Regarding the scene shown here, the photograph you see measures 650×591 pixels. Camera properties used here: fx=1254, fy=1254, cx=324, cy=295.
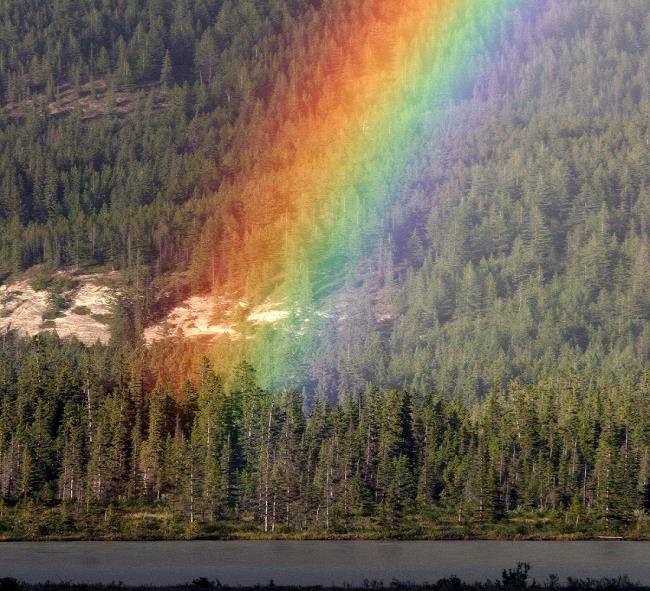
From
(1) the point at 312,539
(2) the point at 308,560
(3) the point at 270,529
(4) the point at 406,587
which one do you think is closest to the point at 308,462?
(3) the point at 270,529

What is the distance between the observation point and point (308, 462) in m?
159

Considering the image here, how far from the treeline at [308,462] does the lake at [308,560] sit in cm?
1366

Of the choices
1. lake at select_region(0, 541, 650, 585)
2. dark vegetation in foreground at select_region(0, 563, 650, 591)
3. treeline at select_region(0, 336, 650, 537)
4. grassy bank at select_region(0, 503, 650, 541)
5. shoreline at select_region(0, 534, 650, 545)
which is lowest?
dark vegetation in foreground at select_region(0, 563, 650, 591)

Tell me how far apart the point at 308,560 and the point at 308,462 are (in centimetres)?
5894

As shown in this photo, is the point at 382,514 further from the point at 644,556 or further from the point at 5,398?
the point at 5,398

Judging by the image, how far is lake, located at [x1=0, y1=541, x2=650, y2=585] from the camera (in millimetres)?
86375

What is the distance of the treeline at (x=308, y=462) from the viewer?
140500 millimetres

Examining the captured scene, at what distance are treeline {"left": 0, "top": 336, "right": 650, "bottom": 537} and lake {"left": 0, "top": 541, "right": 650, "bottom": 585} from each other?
13665 mm

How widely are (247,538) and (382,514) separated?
697 inches

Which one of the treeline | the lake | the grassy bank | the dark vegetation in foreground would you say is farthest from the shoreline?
the dark vegetation in foreground

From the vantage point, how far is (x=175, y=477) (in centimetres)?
15000

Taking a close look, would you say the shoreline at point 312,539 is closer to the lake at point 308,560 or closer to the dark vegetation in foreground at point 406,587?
the lake at point 308,560

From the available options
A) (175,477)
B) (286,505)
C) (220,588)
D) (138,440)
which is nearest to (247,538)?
(286,505)

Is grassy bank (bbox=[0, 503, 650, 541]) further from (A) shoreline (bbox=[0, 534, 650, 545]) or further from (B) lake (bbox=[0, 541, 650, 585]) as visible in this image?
(B) lake (bbox=[0, 541, 650, 585])
